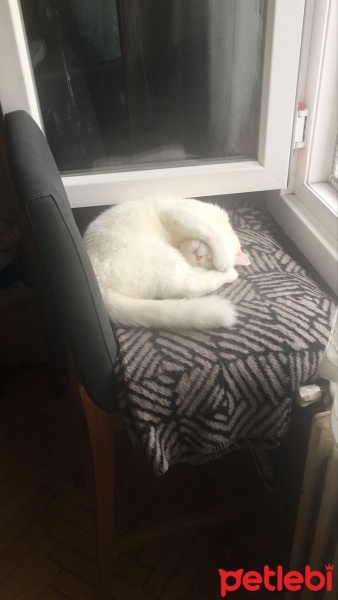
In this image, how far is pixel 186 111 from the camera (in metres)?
1.25

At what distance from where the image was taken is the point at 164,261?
1021mm

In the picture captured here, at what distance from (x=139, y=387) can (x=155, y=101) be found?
0.72 m

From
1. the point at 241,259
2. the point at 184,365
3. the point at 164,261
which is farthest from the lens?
the point at 241,259

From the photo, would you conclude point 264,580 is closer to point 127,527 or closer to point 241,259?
point 127,527

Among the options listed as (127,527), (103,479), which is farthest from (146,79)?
(127,527)

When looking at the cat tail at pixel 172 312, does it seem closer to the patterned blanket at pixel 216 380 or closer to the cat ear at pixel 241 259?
the patterned blanket at pixel 216 380

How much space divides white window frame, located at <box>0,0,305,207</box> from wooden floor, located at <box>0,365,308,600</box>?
732mm

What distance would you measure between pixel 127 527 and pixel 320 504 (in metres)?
0.59

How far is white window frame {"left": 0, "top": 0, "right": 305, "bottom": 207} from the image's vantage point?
1086 millimetres

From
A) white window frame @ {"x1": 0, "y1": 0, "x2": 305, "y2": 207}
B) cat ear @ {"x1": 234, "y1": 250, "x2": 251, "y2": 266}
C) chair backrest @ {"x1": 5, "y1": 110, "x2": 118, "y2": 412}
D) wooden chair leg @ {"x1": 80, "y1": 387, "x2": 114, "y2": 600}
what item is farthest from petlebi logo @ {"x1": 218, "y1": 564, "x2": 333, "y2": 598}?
white window frame @ {"x1": 0, "y1": 0, "x2": 305, "y2": 207}

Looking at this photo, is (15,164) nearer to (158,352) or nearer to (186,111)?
(158,352)

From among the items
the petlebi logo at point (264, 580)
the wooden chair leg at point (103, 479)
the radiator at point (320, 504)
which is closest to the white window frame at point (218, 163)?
the wooden chair leg at point (103, 479)

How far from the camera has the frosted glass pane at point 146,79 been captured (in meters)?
1.13

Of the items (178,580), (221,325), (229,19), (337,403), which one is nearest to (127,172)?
(229,19)
